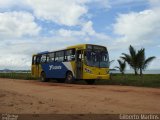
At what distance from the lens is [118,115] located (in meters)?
10.8

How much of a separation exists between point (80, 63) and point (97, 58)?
136 centimetres

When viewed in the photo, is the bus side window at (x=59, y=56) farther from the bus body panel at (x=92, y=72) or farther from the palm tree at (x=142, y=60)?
the palm tree at (x=142, y=60)

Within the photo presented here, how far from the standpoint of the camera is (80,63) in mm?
26625

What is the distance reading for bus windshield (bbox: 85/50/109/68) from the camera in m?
26.2

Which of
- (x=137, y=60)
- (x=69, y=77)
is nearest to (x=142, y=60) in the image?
(x=137, y=60)

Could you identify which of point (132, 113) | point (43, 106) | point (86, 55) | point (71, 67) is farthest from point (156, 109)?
point (71, 67)

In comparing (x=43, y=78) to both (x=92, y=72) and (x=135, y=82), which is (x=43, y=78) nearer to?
(x=92, y=72)

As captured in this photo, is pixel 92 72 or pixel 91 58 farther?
pixel 91 58

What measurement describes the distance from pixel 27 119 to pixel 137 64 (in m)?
36.6

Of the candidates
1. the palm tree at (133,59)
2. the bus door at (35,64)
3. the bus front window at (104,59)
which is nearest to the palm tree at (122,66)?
the palm tree at (133,59)

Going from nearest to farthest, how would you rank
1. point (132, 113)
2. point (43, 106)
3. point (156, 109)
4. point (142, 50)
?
point (132, 113), point (156, 109), point (43, 106), point (142, 50)

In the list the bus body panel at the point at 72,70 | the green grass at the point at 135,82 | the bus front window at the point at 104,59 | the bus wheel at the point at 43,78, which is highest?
the bus front window at the point at 104,59

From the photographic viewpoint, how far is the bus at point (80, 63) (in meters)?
26.2

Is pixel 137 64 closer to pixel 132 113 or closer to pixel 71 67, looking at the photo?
pixel 71 67
